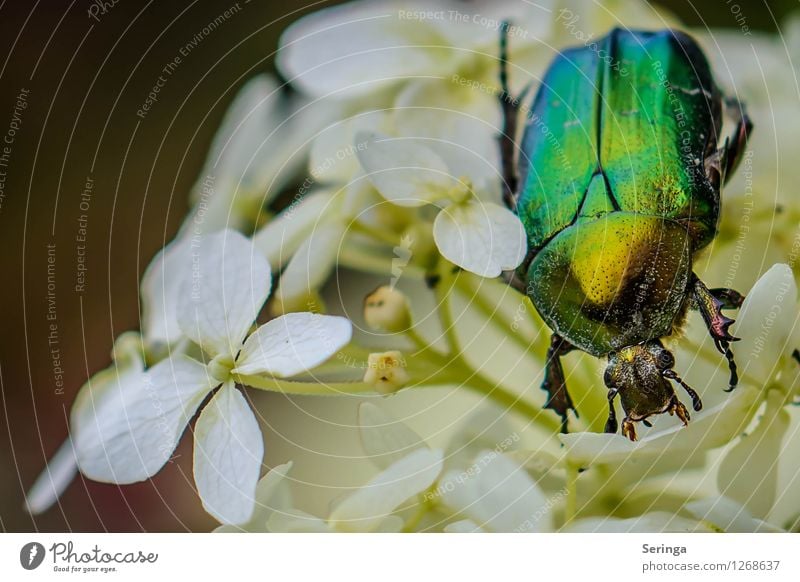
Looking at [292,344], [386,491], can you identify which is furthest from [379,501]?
[292,344]

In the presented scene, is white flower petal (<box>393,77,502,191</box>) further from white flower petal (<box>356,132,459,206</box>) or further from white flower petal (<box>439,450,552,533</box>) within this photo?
white flower petal (<box>439,450,552,533</box>)

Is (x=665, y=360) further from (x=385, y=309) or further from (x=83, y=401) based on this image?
(x=83, y=401)

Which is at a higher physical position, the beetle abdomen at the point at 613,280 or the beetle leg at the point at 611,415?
the beetle abdomen at the point at 613,280

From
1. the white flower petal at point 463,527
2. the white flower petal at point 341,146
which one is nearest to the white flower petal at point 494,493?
the white flower petal at point 463,527

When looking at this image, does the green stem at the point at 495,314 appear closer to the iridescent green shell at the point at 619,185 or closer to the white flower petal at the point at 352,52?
the iridescent green shell at the point at 619,185

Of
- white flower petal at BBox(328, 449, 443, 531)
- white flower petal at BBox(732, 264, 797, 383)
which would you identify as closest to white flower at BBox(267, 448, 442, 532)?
white flower petal at BBox(328, 449, 443, 531)

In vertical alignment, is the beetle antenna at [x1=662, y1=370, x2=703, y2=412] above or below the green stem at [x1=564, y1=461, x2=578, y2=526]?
above
